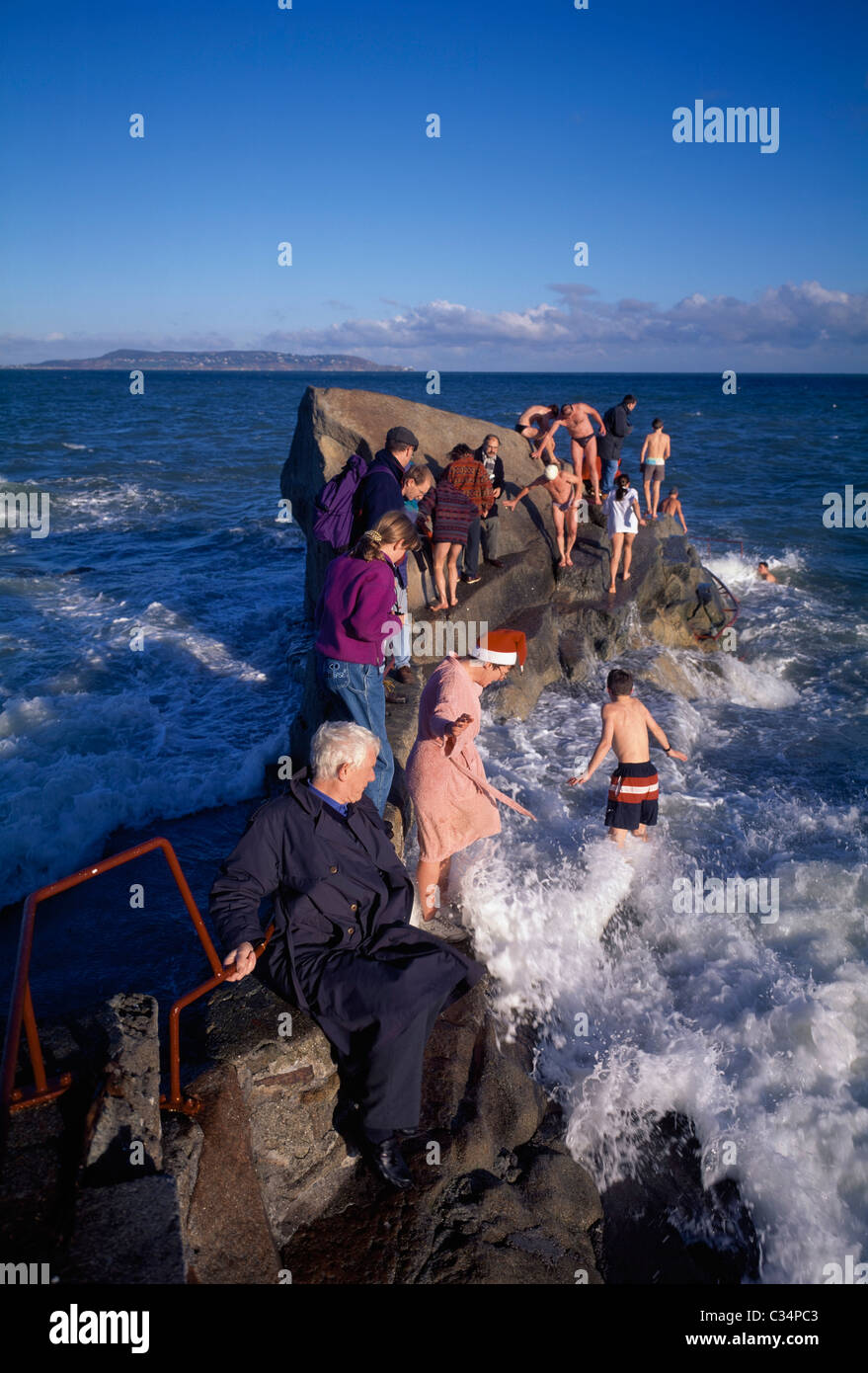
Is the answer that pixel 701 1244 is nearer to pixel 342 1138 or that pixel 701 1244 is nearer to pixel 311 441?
pixel 342 1138

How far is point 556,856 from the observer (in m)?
6.34

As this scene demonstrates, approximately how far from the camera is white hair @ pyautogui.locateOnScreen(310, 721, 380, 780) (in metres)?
3.34

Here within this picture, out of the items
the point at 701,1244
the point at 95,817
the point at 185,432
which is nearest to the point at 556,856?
the point at 701,1244

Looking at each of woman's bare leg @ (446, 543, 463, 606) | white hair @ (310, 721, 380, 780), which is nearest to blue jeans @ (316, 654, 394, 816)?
white hair @ (310, 721, 380, 780)

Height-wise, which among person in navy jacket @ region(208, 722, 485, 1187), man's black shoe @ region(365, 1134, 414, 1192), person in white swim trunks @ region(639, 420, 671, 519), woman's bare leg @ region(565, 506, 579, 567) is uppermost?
person in white swim trunks @ region(639, 420, 671, 519)

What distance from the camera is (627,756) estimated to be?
6449 millimetres

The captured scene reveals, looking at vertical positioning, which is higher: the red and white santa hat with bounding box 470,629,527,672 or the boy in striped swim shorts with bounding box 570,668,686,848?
the red and white santa hat with bounding box 470,629,527,672

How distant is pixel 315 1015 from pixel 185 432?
42424mm

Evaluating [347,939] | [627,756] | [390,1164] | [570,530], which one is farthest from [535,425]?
[390,1164]

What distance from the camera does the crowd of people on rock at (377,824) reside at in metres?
3.17

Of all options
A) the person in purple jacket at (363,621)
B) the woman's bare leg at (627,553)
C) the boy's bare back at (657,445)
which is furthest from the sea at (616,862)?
the boy's bare back at (657,445)

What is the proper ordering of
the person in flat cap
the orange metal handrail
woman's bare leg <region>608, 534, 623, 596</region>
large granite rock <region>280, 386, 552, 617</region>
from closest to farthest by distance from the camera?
the orange metal handrail → the person in flat cap → large granite rock <region>280, 386, 552, 617</region> → woman's bare leg <region>608, 534, 623, 596</region>

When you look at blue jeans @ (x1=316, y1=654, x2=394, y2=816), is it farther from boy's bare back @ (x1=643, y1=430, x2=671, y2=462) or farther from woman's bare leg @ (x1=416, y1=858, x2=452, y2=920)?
boy's bare back @ (x1=643, y1=430, x2=671, y2=462)

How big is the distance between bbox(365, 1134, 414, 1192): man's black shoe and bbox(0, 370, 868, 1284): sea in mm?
1173
